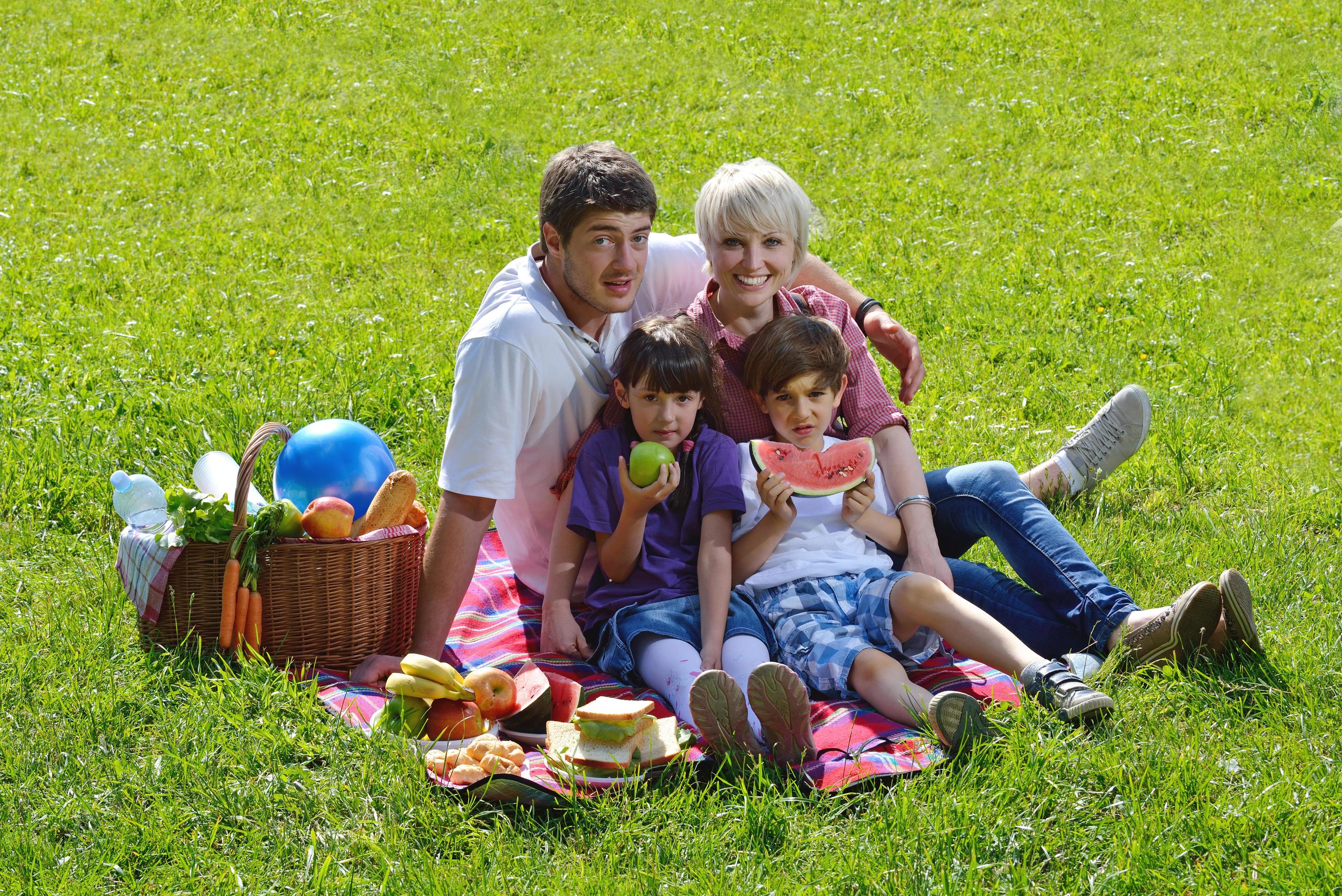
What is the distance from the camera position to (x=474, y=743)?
143 inches

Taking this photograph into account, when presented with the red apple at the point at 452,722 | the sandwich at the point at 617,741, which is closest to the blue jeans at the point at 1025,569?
the sandwich at the point at 617,741

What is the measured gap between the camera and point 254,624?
4180mm

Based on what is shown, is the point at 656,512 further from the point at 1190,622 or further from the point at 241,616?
the point at 1190,622

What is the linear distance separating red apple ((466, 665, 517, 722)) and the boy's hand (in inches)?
41.5

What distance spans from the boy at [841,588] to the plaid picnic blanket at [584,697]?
0.30 ft

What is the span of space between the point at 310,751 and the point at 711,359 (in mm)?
2013

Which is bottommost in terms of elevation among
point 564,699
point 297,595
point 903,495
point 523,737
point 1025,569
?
point 523,737

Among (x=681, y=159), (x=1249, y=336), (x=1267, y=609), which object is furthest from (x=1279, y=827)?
(x=681, y=159)

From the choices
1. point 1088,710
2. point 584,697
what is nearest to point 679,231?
point 584,697

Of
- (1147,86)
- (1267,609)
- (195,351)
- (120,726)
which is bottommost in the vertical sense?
(120,726)

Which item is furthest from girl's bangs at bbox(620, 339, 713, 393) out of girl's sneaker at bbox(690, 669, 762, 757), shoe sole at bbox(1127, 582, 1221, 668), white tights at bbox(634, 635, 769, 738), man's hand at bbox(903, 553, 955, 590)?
shoe sole at bbox(1127, 582, 1221, 668)

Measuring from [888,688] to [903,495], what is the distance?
92 cm

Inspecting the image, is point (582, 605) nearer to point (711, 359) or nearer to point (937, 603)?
point (711, 359)

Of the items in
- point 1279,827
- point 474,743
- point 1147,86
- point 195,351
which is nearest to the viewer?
point 1279,827
